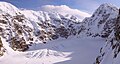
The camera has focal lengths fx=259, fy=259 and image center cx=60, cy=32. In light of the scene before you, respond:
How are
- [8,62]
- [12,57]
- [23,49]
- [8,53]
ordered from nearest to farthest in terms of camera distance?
[8,62]
[12,57]
[8,53]
[23,49]

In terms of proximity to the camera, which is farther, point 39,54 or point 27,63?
point 39,54

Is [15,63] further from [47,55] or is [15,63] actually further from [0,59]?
[47,55]

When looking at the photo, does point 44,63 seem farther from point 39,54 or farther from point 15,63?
point 39,54

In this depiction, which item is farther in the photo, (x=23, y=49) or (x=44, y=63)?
(x=23, y=49)

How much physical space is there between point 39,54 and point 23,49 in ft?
130

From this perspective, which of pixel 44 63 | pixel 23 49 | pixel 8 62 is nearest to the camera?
pixel 44 63

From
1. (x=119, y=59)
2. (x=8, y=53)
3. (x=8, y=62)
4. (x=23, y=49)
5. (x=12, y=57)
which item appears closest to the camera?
(x=119, y=59)

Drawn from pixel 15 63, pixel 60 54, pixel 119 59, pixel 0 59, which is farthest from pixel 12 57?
pixel 119 59

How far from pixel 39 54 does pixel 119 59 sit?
139 m

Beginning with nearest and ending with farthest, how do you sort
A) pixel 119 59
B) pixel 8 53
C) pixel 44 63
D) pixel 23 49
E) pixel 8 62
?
1. pixel 119 59
2. pixel 44 63
3. pixel 8 62
4. pixel 8 53
5. pixel 23 49

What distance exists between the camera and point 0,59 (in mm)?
148125

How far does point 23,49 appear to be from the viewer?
198500 mm

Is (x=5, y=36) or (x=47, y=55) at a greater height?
(x=5, y=36)

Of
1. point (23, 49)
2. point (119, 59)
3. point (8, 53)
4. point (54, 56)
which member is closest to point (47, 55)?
point (54, 56)
